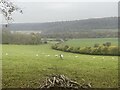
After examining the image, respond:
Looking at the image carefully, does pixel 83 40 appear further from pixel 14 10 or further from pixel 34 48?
pixel 14 10

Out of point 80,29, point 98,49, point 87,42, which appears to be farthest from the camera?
point 87,42

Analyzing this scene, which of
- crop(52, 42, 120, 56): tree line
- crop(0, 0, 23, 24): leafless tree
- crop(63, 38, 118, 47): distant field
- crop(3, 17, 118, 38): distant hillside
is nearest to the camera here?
crop(0, 0, 23, 24): leafless tree

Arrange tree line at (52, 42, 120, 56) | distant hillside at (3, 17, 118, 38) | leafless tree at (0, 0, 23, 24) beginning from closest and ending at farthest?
leafless tree at (0, 0, 23, 24) → distant hillside at (3, 17, 118, 38) → tree line at (52, 42, 120, 56)

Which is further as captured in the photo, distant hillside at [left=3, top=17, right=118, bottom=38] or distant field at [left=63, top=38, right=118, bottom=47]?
distant field at [left=63, top=38, right=118, bottom=47]

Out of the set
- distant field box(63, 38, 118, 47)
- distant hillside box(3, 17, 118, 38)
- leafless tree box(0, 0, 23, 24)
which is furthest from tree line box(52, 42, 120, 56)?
leafless tree box(0, 0, 23, 24)

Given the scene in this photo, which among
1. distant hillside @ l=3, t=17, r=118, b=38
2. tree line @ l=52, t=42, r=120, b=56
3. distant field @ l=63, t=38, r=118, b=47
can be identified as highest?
distant hillside @ l=3, t=17, r=118, b=38

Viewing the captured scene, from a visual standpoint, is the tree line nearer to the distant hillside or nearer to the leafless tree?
the distant hillside

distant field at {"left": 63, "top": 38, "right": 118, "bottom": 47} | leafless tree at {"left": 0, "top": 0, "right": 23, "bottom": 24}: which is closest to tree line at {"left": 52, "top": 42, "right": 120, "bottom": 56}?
distant field at {"left": 63, "top": 38, "right": 118, "bottom": 47}

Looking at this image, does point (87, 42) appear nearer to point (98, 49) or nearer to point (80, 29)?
point (98, 49)

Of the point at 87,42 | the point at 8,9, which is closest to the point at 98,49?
the point at 87,42

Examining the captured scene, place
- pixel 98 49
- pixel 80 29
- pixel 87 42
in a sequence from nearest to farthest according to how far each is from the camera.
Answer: pixel 80 29, pixel 98 49, pixel 87 42

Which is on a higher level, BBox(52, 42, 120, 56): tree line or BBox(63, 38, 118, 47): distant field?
BBox(63, 38, 118, 47): distant field

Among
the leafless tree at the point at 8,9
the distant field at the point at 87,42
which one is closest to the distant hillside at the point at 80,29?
the distant field at the point at 87,42

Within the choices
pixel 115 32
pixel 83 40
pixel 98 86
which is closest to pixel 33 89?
pixel 98 86
